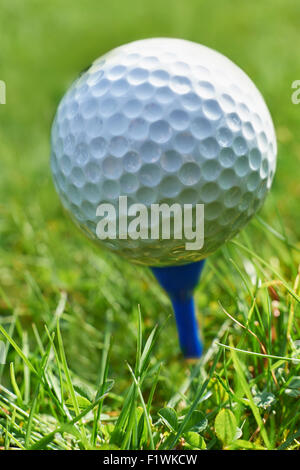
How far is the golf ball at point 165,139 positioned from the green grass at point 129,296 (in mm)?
162

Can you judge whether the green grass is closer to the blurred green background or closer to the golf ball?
the blurred green background

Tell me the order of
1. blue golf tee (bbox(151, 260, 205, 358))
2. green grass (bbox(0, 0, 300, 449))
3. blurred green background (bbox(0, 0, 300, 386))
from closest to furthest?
green grass (bbox(0, 0, 300, 449)), blue golf tee (bbox(151, 260, 205, 358)), blurred green background (bbox(0, 0, 300, 386))

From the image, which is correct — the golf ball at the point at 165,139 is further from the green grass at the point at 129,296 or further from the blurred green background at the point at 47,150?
the blurred green background at the point at 47,150

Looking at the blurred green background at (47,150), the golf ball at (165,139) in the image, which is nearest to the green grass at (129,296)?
the blurred green background at (47,150)

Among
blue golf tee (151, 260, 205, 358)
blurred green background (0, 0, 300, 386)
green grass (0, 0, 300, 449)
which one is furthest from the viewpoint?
blurred green background (0, 0, 300, 386)

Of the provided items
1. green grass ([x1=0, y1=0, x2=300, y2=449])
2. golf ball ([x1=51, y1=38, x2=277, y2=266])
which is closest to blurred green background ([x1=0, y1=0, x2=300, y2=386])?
green grass ([x1=0, y1=0, x2=300, y2=449])

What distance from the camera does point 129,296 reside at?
1.71 m

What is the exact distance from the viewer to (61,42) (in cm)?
361

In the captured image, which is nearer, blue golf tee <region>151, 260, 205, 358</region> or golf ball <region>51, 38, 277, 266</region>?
golf ball <region>51, 38, 277, 266</region>

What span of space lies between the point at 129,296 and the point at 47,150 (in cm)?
126

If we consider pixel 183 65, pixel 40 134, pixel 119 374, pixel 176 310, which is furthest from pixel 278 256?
pixel 40 134

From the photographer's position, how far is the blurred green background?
5.49ft

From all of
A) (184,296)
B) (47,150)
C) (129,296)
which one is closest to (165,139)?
(184,296)

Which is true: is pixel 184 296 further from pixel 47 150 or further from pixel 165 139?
pixel 47 150
